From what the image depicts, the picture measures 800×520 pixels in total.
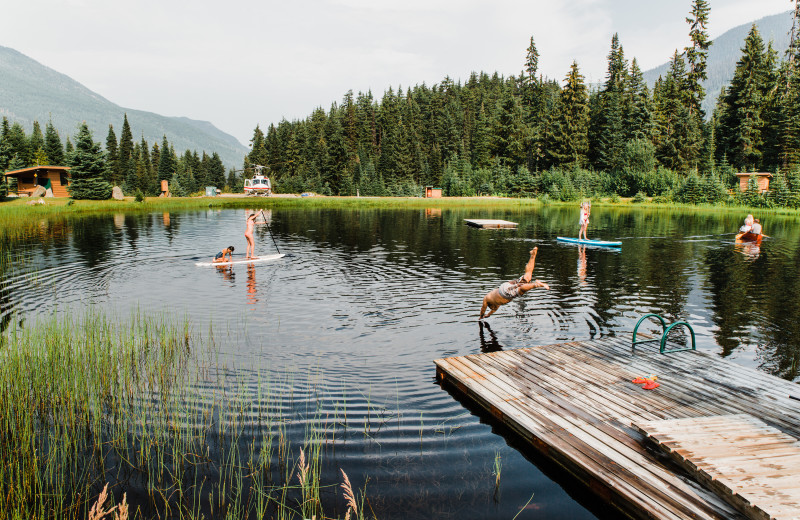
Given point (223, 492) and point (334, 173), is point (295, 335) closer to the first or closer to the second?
point (223, 492)

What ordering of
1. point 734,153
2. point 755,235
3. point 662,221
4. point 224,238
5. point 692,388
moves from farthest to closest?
point 734,153
point 662,221
point 224,238
point 755,235
point 692,388

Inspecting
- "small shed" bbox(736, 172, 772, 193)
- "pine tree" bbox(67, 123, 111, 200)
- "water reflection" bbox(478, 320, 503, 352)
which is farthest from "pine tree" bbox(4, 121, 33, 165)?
"small shed" bbox(736, 172, 772, 193)

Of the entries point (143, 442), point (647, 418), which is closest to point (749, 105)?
point (647, 418)

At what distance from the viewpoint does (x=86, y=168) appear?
6581cm

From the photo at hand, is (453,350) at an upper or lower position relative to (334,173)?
lower

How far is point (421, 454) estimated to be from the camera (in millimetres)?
7672

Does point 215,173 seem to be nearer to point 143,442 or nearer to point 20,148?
point 20,148

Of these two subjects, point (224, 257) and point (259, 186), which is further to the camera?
point (259, 186)

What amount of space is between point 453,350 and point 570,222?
135ft

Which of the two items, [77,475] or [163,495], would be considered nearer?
[163,495]

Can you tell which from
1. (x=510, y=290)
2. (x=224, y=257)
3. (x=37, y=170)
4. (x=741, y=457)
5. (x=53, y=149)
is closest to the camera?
(x=741, y=457)

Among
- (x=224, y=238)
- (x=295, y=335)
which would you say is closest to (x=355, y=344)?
(x=295, y=335)

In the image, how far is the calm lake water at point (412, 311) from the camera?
24.1 feet

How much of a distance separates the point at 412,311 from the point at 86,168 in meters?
66.2
